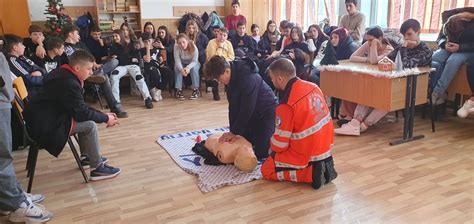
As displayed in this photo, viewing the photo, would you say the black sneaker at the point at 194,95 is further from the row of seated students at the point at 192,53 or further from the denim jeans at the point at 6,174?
the denim jeans at the point at 6,174

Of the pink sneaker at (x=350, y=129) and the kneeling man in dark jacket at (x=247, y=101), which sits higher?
the kneeling man in dark jacket at (x=247, y=101)

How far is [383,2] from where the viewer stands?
5.82 metres

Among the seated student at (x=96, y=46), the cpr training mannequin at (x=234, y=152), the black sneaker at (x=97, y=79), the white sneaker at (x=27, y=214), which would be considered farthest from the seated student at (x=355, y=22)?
the white sneaker at (x=27, y=214)

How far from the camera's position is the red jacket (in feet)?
8.59

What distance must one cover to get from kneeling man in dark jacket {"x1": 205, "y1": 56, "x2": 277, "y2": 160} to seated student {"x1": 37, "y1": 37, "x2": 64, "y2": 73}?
9.58 ft

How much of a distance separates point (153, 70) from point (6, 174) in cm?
386

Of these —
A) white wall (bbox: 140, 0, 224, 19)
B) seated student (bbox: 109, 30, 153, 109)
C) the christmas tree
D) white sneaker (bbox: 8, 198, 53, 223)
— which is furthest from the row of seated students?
white sneaker (bbox: 8, 198, 53, 223)

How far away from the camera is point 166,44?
6633 mm

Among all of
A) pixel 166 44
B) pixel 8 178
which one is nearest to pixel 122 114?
pixel 166 44

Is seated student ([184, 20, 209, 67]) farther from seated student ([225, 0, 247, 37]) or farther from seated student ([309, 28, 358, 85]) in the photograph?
seated student ([309, 28, 358, 85])

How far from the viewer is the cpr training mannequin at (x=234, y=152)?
2.98 m

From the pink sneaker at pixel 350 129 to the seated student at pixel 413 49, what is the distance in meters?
0.73

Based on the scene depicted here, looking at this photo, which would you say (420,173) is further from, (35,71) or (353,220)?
(35,71)

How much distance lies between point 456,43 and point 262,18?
177 inches
